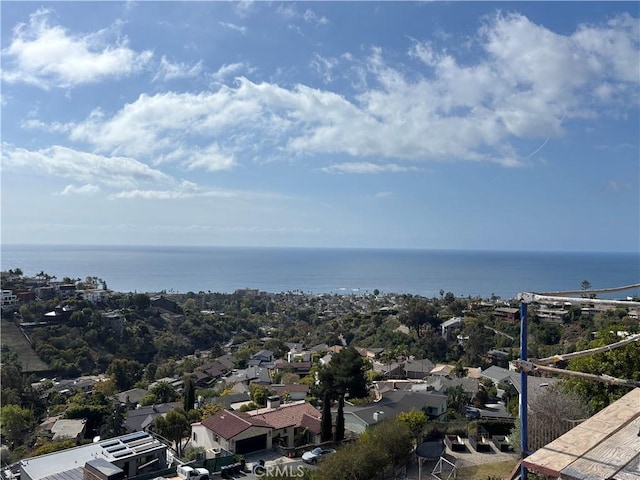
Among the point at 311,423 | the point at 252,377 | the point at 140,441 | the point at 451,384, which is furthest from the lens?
Result: the point at 252,377

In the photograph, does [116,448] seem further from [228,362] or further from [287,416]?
[228,362]

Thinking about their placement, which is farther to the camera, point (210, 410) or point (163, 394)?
Result: point (163, 394)

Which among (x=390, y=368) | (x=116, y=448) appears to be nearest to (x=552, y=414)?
(x=116, y=448)

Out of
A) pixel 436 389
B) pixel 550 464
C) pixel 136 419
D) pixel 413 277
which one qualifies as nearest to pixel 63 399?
pixel 136 419

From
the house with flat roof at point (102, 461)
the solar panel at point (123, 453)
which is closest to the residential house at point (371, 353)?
the house with flat roof at point (102, 461)

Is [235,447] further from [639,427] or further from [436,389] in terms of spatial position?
[639,427]

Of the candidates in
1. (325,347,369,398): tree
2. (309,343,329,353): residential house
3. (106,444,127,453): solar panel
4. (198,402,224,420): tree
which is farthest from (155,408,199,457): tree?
(309,343,329,353): residential house

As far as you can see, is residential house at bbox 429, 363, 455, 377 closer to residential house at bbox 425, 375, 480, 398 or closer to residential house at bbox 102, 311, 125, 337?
residential house at bbox 425, 375, 480, 398
